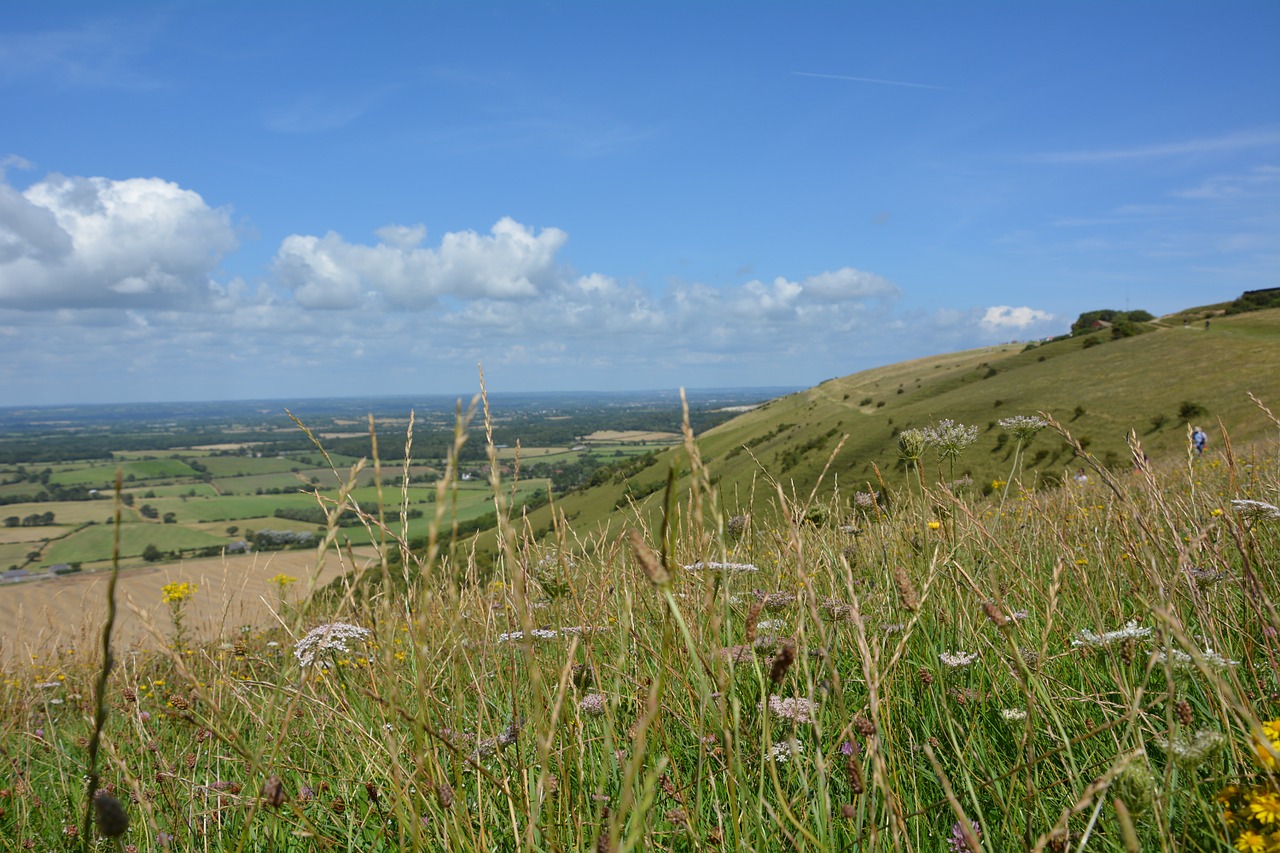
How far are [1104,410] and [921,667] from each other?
127ft

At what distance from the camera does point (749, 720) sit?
2646 mm

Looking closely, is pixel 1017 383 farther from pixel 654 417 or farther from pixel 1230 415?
pixel 654 417

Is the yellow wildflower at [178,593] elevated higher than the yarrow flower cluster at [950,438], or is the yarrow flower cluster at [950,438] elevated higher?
the yarrow flower cluster at [950,438]

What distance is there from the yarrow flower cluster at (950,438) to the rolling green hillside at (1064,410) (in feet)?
41.7

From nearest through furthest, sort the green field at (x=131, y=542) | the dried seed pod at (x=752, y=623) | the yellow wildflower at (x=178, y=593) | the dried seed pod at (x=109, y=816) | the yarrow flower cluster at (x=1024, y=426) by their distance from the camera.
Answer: the dried seed pod at (x=109, y=816) < the dried seed pod at (x=752, y=623) < the yarrow flower cluster at (x=1024, y=426) < the yellow wildflower at (x=178, y=593) < the green field at (x=131, y=542)

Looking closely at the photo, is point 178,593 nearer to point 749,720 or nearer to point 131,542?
point 749,720

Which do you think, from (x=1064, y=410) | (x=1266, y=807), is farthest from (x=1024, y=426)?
(x=1064, y=410)

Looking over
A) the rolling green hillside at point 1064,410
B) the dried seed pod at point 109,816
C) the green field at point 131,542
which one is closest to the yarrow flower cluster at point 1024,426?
the dried seed pod at point 109,816

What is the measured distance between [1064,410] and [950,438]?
3757cm

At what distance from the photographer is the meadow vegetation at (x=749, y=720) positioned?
4.95ft

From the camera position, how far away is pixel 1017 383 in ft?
146

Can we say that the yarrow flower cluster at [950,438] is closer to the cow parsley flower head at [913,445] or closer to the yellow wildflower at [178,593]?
the cow parsley flower head at [913,445]

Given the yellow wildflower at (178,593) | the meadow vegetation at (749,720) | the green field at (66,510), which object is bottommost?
the green field at (66,510)

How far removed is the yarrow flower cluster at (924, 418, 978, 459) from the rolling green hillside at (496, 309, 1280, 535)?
12722 millimetres
